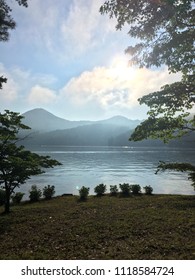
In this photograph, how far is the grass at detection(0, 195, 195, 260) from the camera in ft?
34.4

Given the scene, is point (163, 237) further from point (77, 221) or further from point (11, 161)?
point (11, 161)

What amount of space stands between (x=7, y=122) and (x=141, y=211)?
35.9 ft

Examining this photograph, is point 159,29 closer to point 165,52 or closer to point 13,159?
point 165,52

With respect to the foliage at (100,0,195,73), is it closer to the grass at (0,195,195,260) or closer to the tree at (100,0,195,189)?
the tree at (100,0,195,189)

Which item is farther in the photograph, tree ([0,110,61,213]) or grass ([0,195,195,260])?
tree ([0,110,61,213])

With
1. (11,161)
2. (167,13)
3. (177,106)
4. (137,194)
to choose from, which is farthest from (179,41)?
(137,194)

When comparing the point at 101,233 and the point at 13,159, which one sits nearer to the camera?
the point at 101,233

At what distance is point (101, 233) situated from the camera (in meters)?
13.0

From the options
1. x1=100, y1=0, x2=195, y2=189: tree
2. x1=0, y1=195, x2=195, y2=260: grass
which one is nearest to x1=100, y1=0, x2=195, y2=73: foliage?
x1=100, y1=0, x2=195, y2=189: tree

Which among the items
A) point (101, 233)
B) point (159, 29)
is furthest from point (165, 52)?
point (101, 233)

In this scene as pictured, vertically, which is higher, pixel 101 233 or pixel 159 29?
pixel 159 29

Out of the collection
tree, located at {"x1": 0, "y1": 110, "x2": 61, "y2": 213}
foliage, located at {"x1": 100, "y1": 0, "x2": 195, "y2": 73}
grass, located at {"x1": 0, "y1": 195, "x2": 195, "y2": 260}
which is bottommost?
grass, located at {"x1": 0, "y1": 195, "x2": 195, "y2": 260}
